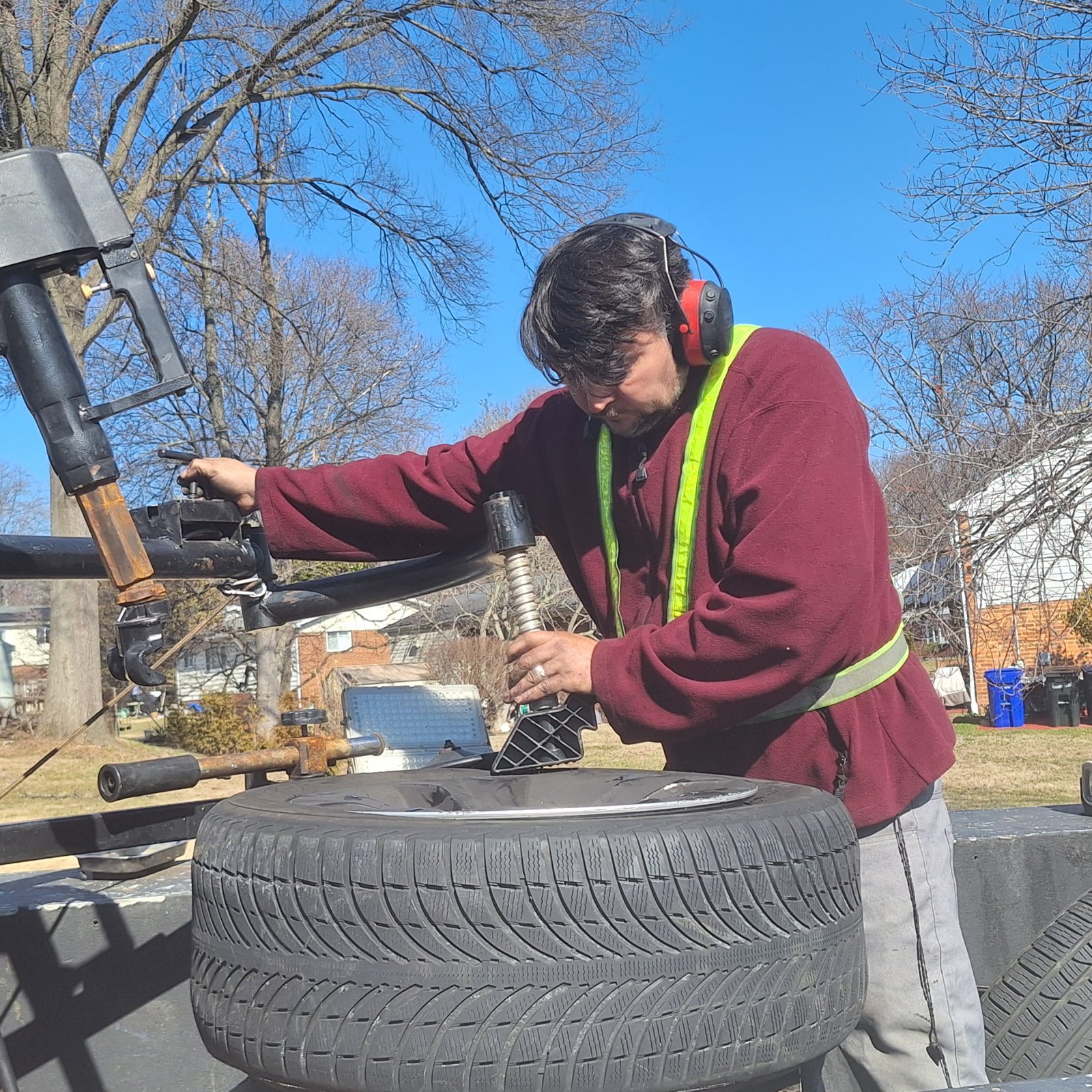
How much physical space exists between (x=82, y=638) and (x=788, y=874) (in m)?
15.6

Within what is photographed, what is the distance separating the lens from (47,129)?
13.3 meters

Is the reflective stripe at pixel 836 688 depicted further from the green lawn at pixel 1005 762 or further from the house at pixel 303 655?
the house at pixel 303 655

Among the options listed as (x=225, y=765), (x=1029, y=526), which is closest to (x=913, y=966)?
(x=225, y=765)

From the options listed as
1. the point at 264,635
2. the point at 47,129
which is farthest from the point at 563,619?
the point at 47,129

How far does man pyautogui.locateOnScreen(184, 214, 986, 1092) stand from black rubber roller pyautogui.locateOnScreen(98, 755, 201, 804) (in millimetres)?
575

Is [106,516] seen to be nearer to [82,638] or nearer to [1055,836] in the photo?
[1055,836]

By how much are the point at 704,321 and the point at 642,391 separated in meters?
0.16

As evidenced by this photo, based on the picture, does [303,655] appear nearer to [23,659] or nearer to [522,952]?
[23,659]

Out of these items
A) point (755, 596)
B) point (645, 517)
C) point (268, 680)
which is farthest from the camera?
point (268, 680)

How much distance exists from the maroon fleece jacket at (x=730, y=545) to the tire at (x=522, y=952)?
33 cm

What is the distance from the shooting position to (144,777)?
1.91 metres

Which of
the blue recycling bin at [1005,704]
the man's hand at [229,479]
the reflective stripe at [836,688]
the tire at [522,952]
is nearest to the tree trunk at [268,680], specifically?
the blue recycling bin at [1005,704]

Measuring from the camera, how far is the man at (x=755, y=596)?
5.77 feet

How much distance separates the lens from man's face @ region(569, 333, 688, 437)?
197 centimetres
